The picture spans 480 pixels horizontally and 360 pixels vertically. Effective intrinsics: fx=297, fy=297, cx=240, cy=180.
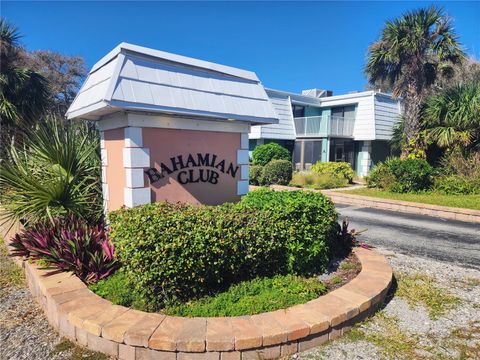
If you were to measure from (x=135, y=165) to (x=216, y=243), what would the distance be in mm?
1975

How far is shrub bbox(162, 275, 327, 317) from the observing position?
2.91 metres

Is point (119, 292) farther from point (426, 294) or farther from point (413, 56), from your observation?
point (413, 56)

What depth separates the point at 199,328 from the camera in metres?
2.57

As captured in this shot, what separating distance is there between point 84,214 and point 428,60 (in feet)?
52.5

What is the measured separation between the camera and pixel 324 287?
342cm

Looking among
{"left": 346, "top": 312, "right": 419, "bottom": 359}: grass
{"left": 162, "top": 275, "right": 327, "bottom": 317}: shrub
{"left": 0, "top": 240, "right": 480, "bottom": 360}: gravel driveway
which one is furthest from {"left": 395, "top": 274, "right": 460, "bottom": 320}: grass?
{"left": 162, "top": 275, "right": 327, "bottom": 317}: shrub

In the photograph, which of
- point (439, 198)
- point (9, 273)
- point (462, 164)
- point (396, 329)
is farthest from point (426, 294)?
point (462, 164)

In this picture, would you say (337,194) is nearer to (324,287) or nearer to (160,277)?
(324,287)

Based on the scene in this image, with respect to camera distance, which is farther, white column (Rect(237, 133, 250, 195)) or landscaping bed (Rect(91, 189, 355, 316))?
white column (Rect(237, 133, 250, 195))

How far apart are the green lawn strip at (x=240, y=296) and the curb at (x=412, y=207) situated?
4.62 m

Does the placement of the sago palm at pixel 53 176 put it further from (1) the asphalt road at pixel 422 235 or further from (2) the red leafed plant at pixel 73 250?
(1) the asphalt road at pixel 422 235

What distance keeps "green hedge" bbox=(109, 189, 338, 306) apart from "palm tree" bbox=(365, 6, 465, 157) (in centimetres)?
1305

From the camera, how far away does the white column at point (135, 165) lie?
4230 mm

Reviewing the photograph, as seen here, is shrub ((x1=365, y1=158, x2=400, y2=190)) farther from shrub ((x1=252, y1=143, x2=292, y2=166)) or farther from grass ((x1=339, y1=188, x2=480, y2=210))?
shrub ((x1=252, y1=143, x2=292, y2=166))
